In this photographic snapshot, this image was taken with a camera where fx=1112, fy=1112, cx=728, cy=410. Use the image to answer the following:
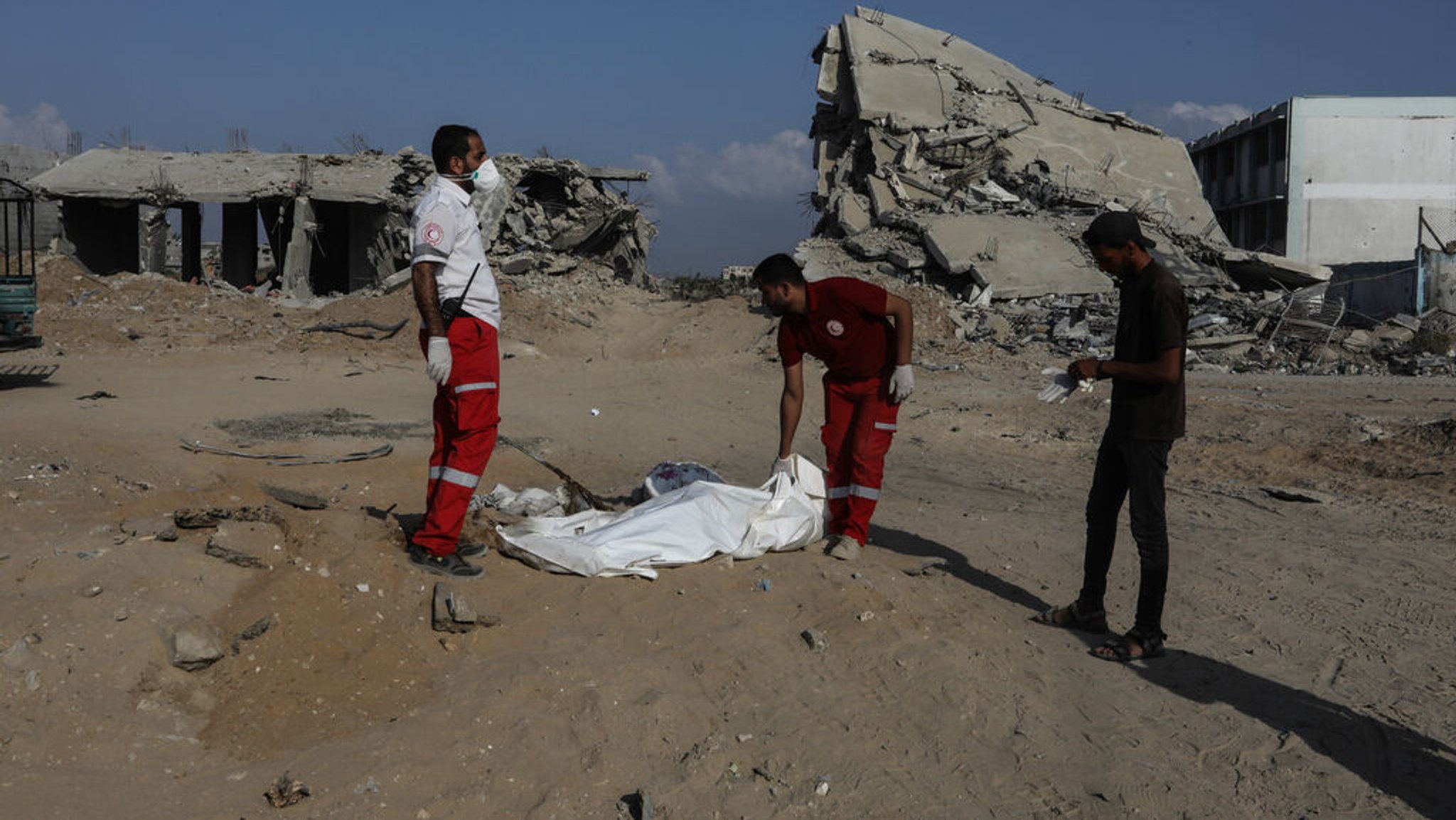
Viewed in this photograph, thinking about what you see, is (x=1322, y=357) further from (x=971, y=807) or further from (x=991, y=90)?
(x=971, y=807)

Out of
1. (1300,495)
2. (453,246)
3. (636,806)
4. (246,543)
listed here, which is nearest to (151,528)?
(246,543)

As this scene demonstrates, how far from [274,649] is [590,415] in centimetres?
612

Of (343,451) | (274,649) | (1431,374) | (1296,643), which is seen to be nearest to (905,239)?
(1431,374)

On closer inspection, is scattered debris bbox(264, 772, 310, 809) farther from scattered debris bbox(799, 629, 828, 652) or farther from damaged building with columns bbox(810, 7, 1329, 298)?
damaged building with columns bbox(810, 7, 1329, 298)

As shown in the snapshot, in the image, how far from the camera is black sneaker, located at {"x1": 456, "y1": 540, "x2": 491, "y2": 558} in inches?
181

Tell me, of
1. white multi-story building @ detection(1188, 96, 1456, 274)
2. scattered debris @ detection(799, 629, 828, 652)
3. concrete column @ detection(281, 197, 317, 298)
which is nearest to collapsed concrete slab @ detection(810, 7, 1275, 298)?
concrete column @ detection(281, 197, 317, 298)

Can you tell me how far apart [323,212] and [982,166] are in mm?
13004

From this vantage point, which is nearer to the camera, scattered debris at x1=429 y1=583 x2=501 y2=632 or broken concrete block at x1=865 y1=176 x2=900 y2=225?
scattered debris at x1=429 y1=583 x2=501 y2=632

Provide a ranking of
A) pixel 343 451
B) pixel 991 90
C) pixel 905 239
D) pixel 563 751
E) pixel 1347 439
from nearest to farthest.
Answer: pixel 563 751
pixel 343 451
pixel 1347 439
pixel 905 239
pixel 991 90

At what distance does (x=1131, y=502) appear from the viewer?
4164mm

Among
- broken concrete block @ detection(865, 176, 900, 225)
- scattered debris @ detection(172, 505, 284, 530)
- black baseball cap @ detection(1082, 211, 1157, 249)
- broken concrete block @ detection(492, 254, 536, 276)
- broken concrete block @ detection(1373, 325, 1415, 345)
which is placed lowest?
scattered debris @ detection(172, 505, 284, 530)

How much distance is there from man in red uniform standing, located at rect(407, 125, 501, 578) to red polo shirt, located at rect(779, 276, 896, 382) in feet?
4.45

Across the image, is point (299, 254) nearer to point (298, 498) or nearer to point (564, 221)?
point (564, 221)

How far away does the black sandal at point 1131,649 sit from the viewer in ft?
13.4
